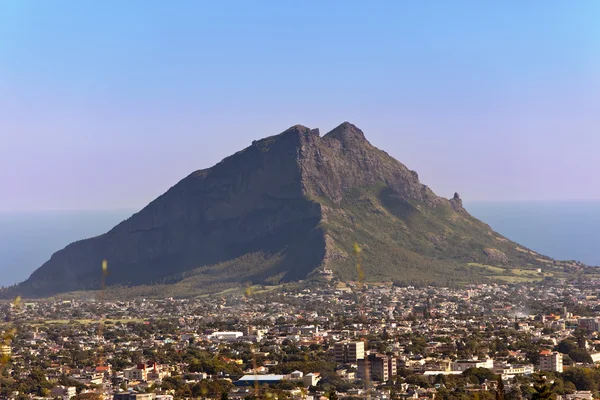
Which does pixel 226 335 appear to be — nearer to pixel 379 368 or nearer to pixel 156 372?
pixel 156 372

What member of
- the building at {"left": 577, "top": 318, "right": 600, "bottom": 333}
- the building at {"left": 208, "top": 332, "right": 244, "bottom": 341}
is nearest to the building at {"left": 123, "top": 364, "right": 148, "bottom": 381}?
the building at {"left": 208, "top": 332, "right": 244, "bottom": 341}

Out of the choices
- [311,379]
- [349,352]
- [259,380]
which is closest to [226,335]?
[349,352]

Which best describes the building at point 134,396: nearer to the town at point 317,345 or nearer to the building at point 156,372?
the town at point 317,345

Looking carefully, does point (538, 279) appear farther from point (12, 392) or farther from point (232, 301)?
point (12, 392)

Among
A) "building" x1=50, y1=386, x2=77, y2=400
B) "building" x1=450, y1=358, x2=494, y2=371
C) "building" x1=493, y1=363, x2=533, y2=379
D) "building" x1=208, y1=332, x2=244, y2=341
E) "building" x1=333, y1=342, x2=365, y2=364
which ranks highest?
"building" x1=208, y1=332, x2=244, y2=341

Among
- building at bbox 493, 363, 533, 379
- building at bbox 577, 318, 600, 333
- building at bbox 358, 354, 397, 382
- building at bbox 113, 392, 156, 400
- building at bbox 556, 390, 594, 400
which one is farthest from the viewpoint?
building at bbox 577, 318, 600, 333

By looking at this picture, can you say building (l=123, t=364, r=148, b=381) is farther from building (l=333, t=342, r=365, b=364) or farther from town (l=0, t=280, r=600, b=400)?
building (l=333, t=342, r=365, b=364)

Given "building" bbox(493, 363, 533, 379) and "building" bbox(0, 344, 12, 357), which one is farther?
"building" bbox(493, 363, 533, 379)
